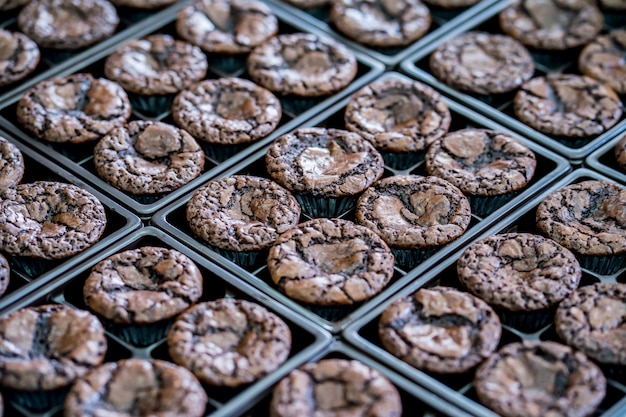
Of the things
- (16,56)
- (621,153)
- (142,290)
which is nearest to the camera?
(142,290)

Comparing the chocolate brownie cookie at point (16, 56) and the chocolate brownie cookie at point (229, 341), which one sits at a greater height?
A: the chocolate brownie cookie at point (16, 56)

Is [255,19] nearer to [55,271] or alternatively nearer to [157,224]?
[157,224]

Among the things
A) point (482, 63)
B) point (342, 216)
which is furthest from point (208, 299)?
point (482, 63)

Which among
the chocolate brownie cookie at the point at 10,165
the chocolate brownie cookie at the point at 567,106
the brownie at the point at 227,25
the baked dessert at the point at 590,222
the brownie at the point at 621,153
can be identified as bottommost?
the chocolate brownie cookie at the point at 10,165

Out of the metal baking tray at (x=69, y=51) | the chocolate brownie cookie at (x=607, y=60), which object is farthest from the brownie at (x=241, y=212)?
the chocolate brownie cookie at (x=607, y=60)

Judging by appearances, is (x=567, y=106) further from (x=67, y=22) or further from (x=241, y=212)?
(x=67, y=22)

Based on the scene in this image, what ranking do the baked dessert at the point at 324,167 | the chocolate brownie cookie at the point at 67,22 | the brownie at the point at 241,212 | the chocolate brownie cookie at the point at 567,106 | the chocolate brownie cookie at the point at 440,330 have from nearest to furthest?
the chocolate brownie cookie at the point at 440,330 → the brownie at the point at 241,212 → the baked dessert at the point at 324,167 → the chocolate brownie cookie at the point at 567,106 → the chocolate brownie cookie at the point at 67,22

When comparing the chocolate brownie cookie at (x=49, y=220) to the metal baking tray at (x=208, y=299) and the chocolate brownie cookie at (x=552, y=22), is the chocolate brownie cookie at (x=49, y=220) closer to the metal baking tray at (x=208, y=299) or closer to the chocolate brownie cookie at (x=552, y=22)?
the metal baking tray at (x=208, y=299)
